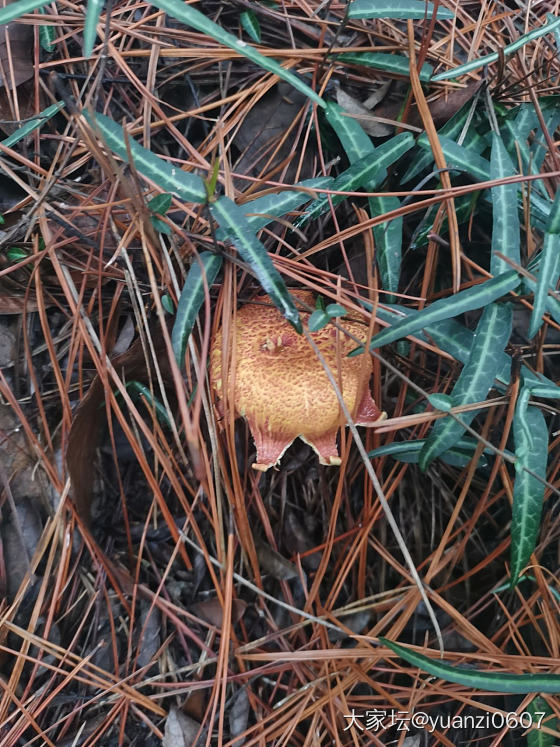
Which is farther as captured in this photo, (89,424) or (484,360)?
(89,424)

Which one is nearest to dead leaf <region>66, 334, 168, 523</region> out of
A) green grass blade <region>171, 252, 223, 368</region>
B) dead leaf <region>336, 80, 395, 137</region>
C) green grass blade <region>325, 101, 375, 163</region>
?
green grass blade <region>171, 252, 223, 368</region>

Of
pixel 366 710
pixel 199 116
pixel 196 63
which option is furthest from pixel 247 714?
pixel 196 63

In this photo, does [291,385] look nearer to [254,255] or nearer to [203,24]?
[254,255]

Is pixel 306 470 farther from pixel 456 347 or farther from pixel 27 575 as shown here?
pixel 27 575

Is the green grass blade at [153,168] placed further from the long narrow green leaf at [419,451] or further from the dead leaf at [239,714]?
the dead leaf at [239,714]

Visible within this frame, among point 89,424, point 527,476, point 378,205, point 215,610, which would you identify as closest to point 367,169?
point 378,205

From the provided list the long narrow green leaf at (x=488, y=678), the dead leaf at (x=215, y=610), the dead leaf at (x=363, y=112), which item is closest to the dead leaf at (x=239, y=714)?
the dead leaf at (x=215, y=610)
